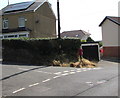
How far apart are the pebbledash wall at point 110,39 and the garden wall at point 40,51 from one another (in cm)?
1236

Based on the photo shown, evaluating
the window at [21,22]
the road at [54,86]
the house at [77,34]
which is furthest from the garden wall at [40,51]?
the house at [77,34]

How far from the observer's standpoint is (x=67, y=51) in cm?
2075

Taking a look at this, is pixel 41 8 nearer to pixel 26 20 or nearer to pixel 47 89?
pixel 26 20

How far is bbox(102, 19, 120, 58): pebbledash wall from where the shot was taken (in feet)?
106

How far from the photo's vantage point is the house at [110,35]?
32.2 meters

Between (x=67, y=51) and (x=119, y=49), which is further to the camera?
(x=119, y=49)

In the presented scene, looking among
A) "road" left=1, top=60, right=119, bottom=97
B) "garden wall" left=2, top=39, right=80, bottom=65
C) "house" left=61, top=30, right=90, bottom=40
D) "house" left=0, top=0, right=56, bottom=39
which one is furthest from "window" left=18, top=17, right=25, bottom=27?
"house" left=61, top=30, right=90, bottom=40

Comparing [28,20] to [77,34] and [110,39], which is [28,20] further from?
[77,34]

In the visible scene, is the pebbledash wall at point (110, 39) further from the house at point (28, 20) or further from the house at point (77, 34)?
the house at point (77, 34)

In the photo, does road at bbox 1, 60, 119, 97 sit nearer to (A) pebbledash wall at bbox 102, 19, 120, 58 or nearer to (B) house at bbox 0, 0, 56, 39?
(A) pebbledash wall at bbox 102, 19, 120, 58

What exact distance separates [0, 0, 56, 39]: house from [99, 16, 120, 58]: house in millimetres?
8315

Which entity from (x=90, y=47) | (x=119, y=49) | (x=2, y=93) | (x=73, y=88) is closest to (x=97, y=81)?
(x=73, y=88)

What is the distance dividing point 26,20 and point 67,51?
15.1m

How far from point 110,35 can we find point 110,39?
0.61 m
